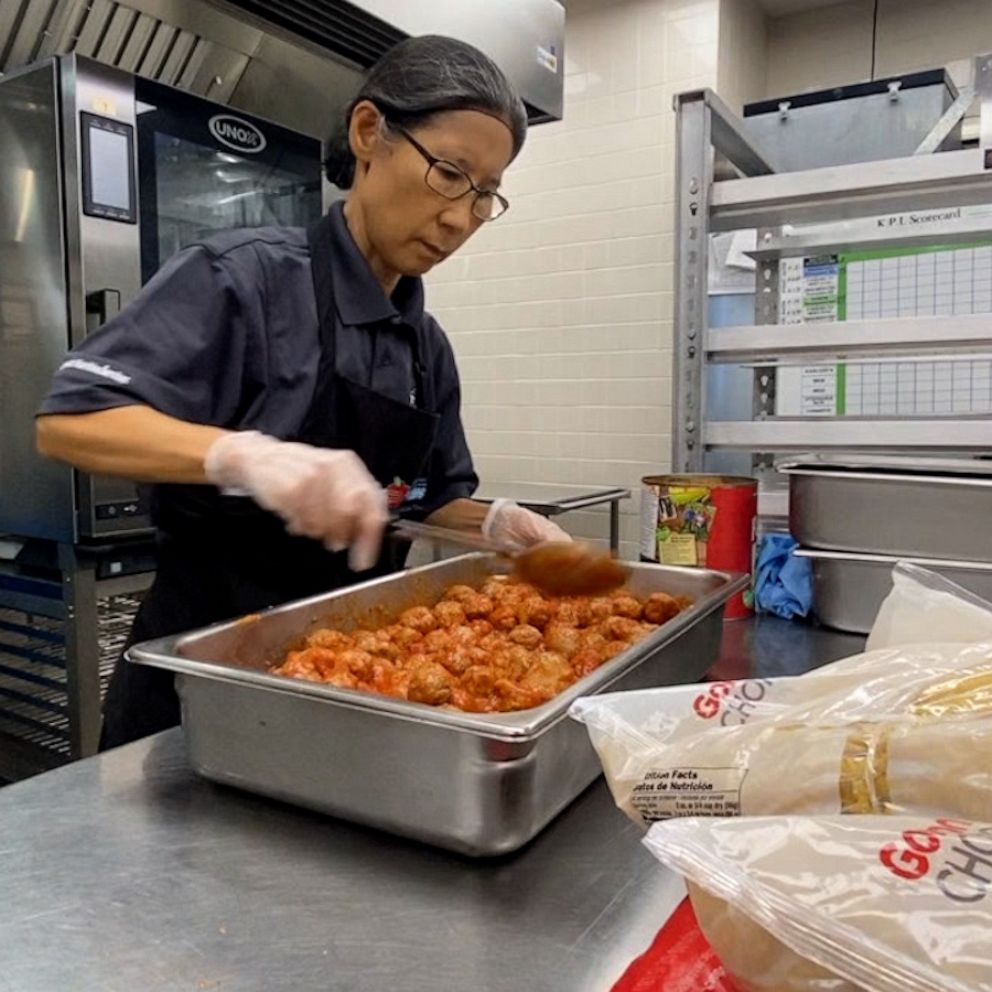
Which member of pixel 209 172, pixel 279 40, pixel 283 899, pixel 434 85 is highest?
pixel 279 40

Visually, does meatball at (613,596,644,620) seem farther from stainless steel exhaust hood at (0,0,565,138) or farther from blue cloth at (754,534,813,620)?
stainless steel exhaust hood at (0,0,565,138)

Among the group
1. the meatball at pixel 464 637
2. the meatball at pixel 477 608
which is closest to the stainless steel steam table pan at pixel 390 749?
the meatball at pixel 464 637

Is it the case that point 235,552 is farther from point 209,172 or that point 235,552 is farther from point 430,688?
point 209,172

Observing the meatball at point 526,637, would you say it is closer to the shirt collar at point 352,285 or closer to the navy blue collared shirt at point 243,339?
the navy blue collared shirt at point 243,339

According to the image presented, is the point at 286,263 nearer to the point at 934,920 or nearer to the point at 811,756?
the point at 811,756

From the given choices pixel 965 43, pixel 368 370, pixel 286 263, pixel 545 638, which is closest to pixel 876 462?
pixel 545 638

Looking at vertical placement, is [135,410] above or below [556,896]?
above

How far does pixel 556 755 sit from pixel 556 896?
4.7 inches

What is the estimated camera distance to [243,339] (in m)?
1.29

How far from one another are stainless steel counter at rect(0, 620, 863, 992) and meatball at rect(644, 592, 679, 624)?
38cm

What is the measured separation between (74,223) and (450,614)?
53.3 inches

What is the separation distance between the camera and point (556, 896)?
701 mm

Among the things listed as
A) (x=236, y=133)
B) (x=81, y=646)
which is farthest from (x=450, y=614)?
(x=236, y=133)

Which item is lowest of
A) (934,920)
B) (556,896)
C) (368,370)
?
(556,896)
